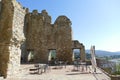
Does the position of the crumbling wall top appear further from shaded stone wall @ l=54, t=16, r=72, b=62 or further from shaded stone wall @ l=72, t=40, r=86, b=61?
shaded stone wall @ l=72, t=40, r=86, b=61

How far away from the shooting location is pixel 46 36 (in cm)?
2636

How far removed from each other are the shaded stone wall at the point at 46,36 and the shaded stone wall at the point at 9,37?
16551mm

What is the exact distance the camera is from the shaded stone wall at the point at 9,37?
862 centimetres

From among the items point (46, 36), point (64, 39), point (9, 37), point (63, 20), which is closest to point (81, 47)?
point (64, 39)

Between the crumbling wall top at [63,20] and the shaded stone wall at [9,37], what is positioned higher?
the crumbling wall top at [63,20]

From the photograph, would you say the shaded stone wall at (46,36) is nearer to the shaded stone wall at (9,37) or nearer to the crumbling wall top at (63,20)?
the crumbling wall top at (63,20)

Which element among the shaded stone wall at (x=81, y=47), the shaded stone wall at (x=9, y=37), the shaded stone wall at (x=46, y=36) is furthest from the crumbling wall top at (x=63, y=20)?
the shaded stone wall at (x=9, y=37)

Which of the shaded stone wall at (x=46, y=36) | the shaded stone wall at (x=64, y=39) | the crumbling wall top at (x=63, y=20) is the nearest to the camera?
the shaded stone wall at (x=64, y=39)

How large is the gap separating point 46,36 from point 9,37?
17575 mm

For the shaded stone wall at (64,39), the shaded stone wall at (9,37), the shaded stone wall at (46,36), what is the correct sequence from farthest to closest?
the shaded stone wall at (46,36) → the shaded stone wall at (64,39) → the shaded stone wall at (9,37)

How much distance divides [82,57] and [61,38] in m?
4.35

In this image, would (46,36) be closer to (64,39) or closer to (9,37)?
(64,39)

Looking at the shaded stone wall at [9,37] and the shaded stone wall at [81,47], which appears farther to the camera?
the shaded stone wall at [81,47]

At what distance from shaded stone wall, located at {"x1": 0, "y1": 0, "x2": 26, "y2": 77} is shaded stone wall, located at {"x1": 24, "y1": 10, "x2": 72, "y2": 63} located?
16.6m
